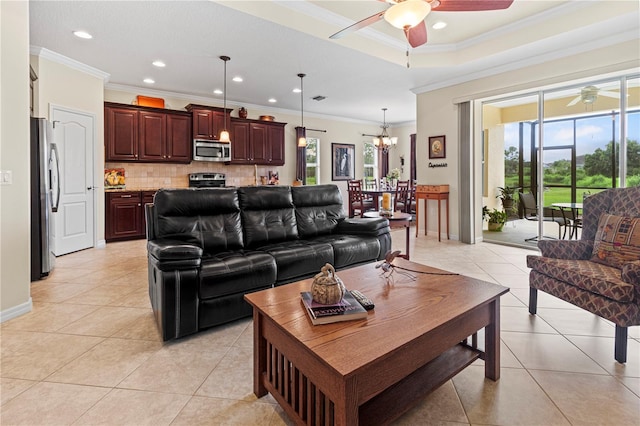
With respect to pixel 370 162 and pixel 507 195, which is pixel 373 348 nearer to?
pixel 507 195

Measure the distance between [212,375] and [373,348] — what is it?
1.12 metres

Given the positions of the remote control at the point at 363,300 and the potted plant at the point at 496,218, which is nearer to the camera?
the remote control at the point at 363,300

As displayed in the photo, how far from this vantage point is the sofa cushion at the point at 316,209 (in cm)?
360

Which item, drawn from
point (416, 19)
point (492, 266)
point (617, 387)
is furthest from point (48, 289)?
point (492, 266)

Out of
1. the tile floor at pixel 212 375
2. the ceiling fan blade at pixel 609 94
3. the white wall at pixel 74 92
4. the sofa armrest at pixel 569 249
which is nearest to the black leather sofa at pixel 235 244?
the tile floor at pixel 212 375

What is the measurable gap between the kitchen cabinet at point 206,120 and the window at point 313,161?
8.29 ft

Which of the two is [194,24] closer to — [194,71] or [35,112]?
[194,71]

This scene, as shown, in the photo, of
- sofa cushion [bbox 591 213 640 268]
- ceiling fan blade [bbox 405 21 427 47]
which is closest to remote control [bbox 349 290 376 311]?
sofa cushion [bbox 591 213 640 268]

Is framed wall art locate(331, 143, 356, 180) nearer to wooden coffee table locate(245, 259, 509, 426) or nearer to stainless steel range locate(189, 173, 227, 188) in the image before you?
stainless steel range locate(189, 173, 227, 188)

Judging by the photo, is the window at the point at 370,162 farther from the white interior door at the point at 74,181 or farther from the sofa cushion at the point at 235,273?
the sofa cushion at the point at 235,273

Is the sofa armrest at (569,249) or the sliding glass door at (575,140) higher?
the sliding glass door at (575,140)

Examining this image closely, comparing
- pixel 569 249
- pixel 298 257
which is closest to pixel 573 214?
pixel 569 249

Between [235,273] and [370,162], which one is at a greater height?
[370,162]

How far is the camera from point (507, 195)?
247 inches
